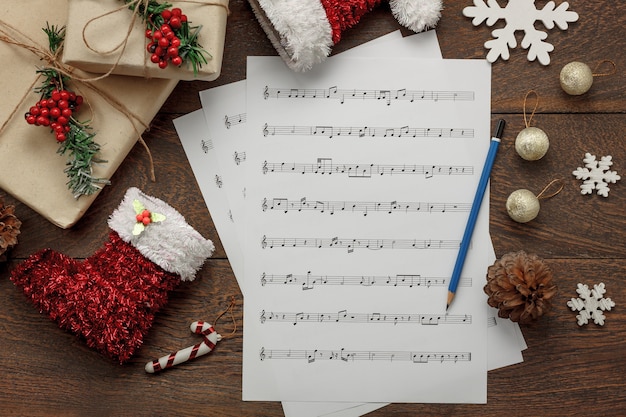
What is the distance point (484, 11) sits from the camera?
1042 millimetres

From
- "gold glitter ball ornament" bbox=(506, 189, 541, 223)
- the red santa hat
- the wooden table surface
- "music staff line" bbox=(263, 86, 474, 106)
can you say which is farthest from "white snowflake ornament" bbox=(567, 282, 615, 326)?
the red santa hat

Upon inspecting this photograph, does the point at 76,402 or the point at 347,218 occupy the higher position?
the point at 347,218

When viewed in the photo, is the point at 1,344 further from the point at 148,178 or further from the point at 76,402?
the point at 148,178

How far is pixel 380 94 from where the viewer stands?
105 cm

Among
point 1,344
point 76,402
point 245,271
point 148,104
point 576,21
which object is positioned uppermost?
point 576,21

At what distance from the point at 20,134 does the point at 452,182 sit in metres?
0.72

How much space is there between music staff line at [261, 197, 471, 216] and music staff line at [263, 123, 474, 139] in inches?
4.4

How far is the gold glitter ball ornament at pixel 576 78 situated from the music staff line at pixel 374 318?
0.42 m

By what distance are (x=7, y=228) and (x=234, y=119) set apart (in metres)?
0.41

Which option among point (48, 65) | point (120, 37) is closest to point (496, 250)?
point (120, 37)

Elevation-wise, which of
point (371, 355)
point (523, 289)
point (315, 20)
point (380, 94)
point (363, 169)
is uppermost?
point (315, 20)

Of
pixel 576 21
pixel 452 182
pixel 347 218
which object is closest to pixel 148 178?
pixel 347 218

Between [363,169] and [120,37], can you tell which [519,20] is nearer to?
[363,169]

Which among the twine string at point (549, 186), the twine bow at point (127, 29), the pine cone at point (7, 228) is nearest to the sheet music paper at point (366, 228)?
the twine string at point (549, 186)
